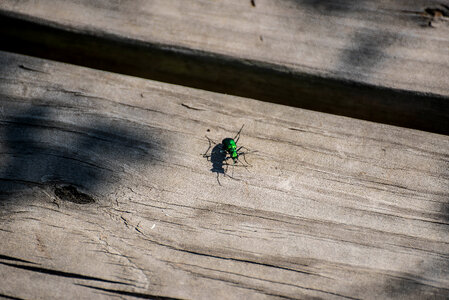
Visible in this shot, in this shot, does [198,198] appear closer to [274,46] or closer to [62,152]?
[62,152]

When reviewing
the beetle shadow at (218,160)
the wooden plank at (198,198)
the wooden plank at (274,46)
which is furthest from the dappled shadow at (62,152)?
the wooden plank at (274,46)

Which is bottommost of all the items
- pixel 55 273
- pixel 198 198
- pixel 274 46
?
pixel 55 273

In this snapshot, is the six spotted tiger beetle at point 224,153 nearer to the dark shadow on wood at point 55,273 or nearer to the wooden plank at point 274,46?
the wooden plank at point 274,46

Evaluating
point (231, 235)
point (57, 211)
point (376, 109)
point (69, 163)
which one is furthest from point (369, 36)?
point (57, 211)

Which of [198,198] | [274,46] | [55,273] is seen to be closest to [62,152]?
[55,273]

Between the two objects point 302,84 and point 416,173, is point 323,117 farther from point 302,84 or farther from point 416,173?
point 416,173
